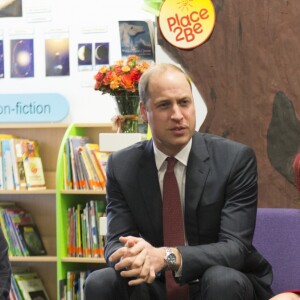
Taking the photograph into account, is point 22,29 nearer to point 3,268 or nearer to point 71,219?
point 71,219

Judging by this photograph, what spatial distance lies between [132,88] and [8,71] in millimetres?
1761

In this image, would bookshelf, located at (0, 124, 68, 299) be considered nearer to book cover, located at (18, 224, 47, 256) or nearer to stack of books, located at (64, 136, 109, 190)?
book cover, located at (18, 224, 47, 256)

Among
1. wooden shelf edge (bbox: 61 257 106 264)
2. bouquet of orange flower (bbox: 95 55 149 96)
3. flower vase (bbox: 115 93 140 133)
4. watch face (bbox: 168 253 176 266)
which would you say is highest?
bouquet of orange flower (bbox: 95 55 149 96)

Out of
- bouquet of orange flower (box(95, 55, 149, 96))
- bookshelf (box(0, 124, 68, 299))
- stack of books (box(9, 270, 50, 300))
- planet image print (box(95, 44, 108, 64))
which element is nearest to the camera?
bouquet of orange flower (box(95, 55, 149, 96))

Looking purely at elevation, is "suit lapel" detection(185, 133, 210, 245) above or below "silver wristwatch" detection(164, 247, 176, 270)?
above

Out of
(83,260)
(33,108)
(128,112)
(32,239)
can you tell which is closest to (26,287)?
(32,239)

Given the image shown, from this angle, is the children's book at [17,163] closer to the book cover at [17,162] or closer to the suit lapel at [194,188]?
the book cover at [17,162]

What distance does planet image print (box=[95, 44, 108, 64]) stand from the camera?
4.93 m

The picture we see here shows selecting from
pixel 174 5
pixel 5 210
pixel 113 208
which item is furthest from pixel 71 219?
pixel 113 208

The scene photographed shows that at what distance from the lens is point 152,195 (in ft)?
8.36

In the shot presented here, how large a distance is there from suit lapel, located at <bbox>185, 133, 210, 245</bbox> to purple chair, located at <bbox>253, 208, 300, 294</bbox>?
0.27 m

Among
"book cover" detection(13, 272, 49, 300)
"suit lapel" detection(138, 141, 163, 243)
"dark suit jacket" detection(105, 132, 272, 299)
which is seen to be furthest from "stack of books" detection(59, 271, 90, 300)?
"suit lapel" detection(138, 141, 163, 243)

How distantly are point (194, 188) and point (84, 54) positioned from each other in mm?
2677

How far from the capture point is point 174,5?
348 centimetres
